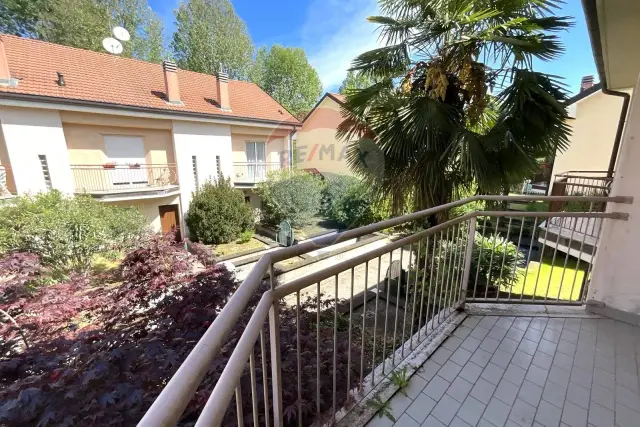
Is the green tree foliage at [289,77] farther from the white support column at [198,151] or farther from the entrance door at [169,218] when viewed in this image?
the entrance door at [169,218]

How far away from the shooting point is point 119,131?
9539 millimetres

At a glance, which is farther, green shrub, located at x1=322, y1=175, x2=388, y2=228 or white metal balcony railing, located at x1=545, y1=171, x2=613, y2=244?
green shrub, located at x1=322, y1=175, x2=388, y2=228

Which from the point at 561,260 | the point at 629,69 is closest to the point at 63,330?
the point at 629,69

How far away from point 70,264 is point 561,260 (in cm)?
1308

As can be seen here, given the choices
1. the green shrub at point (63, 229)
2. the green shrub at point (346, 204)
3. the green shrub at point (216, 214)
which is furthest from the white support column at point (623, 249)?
the green shrub at point (216, 214)

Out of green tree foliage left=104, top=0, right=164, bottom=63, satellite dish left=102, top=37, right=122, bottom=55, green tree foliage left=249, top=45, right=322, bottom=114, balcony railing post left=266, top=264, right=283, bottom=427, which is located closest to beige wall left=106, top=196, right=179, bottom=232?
satellite dish left=102, top=37, right=122, bottom=55

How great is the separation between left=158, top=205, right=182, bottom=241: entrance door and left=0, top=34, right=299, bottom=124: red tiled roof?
12.3 feet

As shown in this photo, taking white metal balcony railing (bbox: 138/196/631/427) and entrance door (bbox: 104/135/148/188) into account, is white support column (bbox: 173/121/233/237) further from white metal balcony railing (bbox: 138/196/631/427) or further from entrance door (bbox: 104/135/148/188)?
white metal balcony railing (bbox: 138/196/631/427)

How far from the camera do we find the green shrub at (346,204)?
12289 mm

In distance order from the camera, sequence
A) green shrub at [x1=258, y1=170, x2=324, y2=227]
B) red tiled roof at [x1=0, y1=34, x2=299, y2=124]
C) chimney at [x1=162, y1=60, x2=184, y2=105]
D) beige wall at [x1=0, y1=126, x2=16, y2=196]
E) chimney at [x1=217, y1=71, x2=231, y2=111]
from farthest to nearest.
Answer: chimney at [x1=217, y1=71, x2=231, y2=111], green shrub at [x1=258, y1=170, x2=324, y2=227], chimney at [x1=162, y1=60, x2=184, y2=105], red tiled roof at [x1=0, y1=34, x2=299, y2=124], beige wall at [x1=0, y1=126, x2=16, y2=196]

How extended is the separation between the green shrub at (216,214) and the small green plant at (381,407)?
30.5 ft

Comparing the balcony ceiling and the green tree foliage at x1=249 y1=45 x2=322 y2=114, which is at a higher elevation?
the green tree foliage at x1=249 y1=45 x2=322 y2=114

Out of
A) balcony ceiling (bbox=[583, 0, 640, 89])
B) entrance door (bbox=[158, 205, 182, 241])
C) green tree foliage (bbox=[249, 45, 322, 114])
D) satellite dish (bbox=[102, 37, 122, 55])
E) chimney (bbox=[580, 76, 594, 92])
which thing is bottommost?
entrance door (bbox=[158, 205, 182, 241])

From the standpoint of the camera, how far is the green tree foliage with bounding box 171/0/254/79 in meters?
18.7
